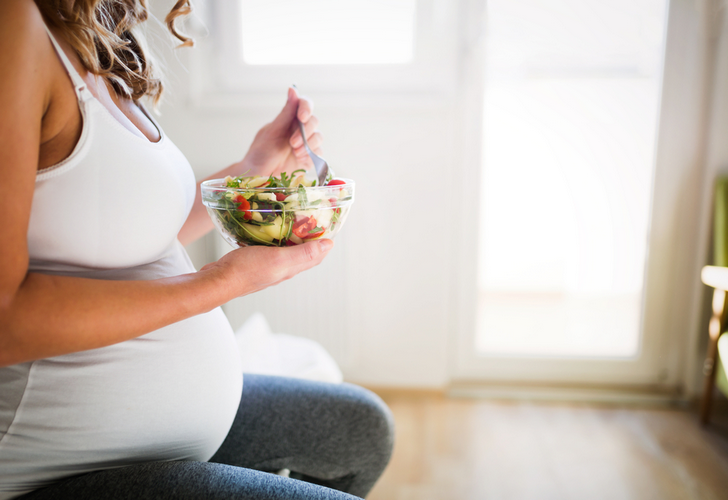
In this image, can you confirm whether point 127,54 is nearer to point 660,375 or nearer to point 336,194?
point 336,194

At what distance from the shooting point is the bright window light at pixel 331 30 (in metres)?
1.74

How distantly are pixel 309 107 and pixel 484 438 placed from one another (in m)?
1.35

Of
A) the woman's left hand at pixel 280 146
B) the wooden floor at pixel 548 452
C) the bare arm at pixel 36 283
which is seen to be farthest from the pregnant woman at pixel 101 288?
the wooden floor at pixel 548 452

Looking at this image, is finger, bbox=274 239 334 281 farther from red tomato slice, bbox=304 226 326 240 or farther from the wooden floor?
the wooden floor

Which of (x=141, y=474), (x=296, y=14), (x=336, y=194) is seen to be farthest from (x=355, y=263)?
(x=141, y=474)

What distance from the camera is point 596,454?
1578mm

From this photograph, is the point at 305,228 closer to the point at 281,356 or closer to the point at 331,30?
the point at 281,356

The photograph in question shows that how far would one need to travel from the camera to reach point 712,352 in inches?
65.4

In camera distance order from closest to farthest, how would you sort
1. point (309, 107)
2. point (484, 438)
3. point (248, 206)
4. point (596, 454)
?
point (248, 206), point (309, 107), point (596, 454), point (484, 438)

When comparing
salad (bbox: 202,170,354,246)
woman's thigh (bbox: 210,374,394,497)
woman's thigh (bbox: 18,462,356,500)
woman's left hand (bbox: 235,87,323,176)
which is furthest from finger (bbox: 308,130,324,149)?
woman's thigh (bbox: 18,462,356,500)

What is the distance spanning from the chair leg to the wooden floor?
74mm

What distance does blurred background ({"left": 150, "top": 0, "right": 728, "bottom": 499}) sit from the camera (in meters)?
1.71

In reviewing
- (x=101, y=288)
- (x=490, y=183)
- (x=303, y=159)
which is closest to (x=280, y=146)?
(x=303, y=159)

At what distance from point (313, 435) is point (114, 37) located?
25.9 inches
